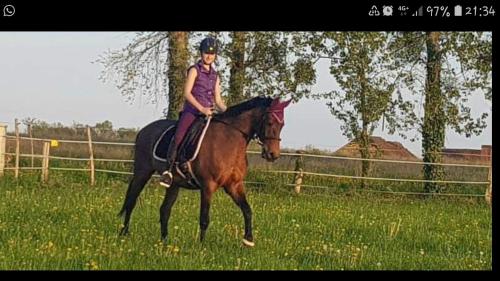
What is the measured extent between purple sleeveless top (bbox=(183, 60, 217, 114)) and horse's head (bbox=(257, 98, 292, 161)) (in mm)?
819

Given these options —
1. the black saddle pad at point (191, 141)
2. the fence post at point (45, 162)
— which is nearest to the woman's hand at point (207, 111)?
the black saddle pad at point (191, 141)

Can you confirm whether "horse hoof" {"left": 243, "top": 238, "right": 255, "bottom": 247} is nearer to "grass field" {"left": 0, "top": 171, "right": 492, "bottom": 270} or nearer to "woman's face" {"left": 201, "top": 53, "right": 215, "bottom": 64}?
"grass field" {"left": 0, "top": 171, "right": 492, "bottom": 270}

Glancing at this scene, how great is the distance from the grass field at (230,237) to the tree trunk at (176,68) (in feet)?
16.4

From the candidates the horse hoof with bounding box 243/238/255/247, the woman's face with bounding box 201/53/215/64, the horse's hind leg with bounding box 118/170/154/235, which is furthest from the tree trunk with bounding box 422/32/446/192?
the horse hoof with bounding box 243/238/255/247

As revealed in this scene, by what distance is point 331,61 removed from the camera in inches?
675

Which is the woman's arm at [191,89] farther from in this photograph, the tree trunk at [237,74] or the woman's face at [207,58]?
the tree trunk at [237,74]

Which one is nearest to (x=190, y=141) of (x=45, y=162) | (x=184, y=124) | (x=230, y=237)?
(x=184, y=124)

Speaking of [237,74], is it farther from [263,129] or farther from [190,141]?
[263,129]

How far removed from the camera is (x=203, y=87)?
24.2 ft

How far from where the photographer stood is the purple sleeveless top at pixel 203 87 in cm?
734

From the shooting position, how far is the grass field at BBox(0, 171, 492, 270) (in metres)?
5.82
